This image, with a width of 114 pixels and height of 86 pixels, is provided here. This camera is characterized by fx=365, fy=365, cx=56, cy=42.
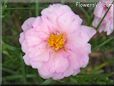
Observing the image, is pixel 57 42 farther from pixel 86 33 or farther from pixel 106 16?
pixel 106 16

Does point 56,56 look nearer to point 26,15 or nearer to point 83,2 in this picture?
point 83,2

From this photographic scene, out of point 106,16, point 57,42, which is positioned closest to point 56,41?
point 57,42

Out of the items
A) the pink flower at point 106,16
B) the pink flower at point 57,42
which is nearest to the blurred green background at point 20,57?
the pink flower at point 106,16

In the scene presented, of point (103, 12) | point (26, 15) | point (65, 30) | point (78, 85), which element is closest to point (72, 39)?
point (65, 30)

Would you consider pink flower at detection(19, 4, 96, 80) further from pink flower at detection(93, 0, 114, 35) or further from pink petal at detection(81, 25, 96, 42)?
pink flower at detection(93, 0, 114, 35)

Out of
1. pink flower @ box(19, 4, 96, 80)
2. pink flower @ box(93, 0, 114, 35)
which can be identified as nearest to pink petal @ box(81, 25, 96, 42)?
pink flower @ box(19, 4, 96, 80)

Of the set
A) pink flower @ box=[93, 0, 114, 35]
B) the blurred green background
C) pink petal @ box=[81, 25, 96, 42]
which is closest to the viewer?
pink petal @ box=[81, 25, 96, 42]

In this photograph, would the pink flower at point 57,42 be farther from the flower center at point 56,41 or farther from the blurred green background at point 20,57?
the blurred green background at point 20,57
